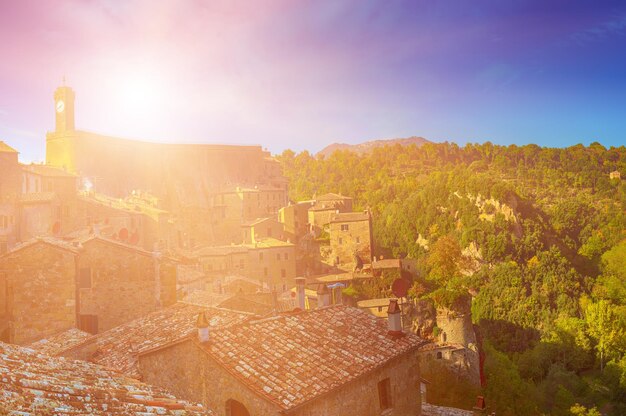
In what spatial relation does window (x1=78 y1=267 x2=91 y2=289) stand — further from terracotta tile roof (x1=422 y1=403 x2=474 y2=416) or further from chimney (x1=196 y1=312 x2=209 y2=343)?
terracotta tile roof (x1=422 y1=403 x2=474 y2=416)

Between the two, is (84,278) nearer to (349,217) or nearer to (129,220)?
(129,220)

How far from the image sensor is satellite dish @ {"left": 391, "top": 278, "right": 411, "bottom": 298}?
167ft

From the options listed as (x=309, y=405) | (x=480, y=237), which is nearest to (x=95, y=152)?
(x=480, y=237)

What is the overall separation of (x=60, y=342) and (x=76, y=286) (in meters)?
1.98

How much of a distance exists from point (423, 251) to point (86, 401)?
198 feet

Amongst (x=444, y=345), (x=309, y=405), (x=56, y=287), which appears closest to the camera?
(x=309, y=405)

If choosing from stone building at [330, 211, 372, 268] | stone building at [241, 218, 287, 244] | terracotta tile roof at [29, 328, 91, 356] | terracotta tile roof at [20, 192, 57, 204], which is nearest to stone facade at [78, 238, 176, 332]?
terracotta tile roof at [29, 328, 91, 356]

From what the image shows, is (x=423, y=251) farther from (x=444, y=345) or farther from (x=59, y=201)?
(x=59, y=201)

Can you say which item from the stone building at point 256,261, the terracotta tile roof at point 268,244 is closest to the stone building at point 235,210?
the terracotta tile roof at point 268,244

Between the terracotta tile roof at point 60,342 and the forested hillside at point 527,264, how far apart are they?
19.9 m

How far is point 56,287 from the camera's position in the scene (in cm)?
1688

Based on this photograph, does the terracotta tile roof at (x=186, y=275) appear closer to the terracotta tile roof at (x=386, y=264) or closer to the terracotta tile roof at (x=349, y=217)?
the terracotta tile roof at (x=386, y=264)

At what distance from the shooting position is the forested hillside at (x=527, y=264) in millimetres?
38781

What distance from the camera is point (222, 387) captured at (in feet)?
34.2
